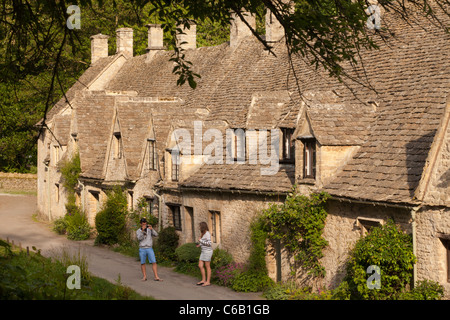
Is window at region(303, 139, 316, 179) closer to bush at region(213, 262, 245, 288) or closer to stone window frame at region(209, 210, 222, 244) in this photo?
bush at region(213, 262, 245, 288)

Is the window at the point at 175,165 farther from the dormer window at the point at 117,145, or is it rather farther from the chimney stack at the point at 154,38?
the chimney stack at the point at 154,38

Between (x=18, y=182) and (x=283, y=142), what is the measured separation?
43.7 metres

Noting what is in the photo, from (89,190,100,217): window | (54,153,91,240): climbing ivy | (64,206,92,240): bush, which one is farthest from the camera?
(89,190,100,217): window

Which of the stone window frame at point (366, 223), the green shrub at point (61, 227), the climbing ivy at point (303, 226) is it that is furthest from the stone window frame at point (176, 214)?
the stone window frame at point (366, 223)

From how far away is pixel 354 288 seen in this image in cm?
1605

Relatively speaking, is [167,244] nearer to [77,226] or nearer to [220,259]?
[220,259]

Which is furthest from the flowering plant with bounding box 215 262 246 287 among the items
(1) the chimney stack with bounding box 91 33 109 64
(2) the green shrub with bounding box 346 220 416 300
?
(1) the chimney stack with bounding box 91 33 109 64

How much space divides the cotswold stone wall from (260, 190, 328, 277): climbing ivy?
45075mm

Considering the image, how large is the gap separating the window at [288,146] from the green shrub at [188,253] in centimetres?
440

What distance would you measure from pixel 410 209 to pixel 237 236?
7855 millimetres

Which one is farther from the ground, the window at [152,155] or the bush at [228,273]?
the window at [152,155]

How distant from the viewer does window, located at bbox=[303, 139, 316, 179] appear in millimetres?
19328

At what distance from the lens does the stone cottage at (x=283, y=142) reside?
15.8m

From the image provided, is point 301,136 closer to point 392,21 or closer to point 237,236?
point 237,236
